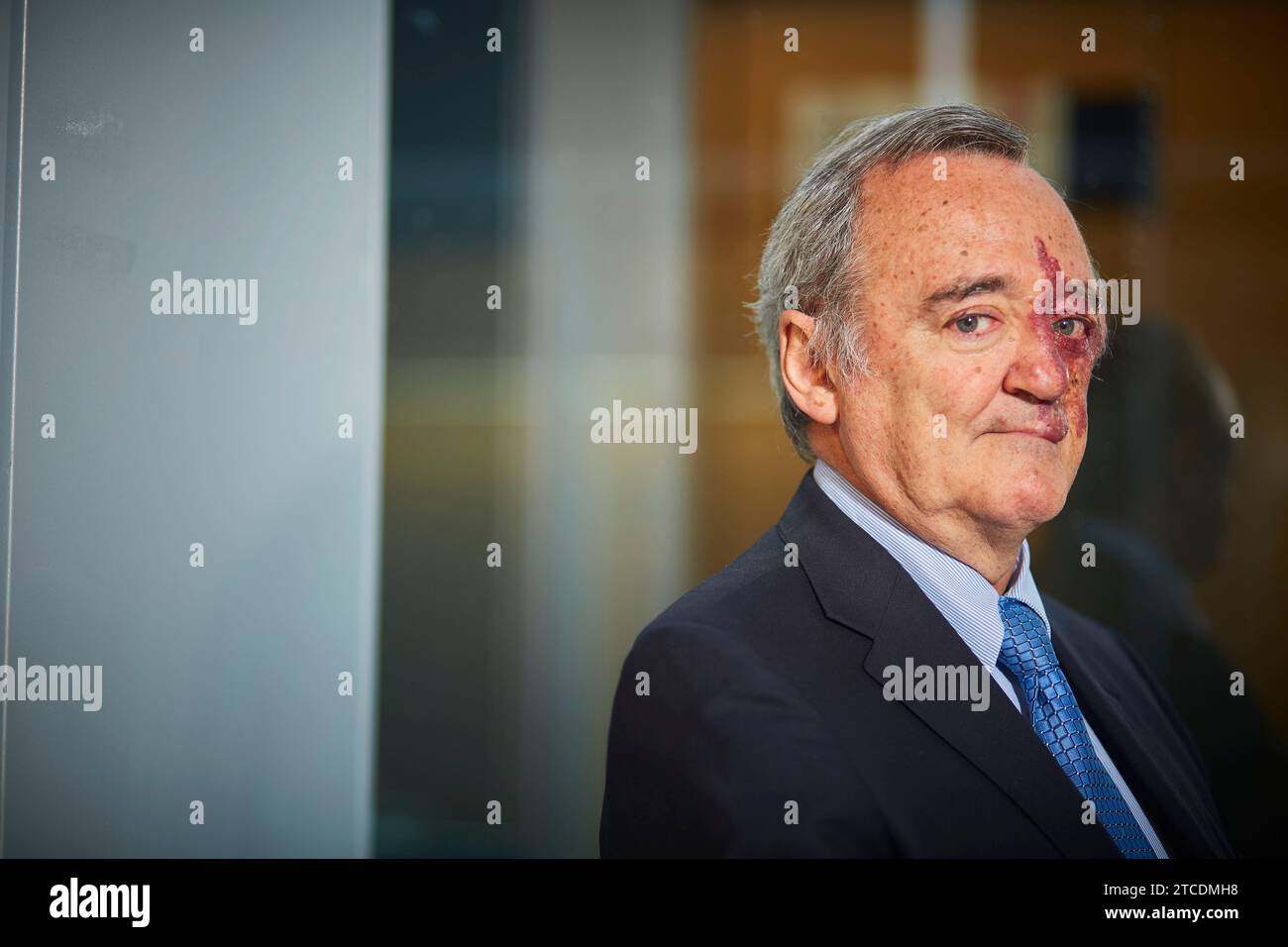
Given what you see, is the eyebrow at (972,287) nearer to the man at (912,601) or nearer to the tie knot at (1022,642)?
the man at (912,601)

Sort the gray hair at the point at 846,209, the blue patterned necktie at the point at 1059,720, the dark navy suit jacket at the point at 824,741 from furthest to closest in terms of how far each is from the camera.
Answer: the gray hair at the point at 846,209
the blue patterned necktie at the point at 1059,720
the dark navy suit jacket at the point at 824,741

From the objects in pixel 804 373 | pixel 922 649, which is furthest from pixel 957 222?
pixel 922 649

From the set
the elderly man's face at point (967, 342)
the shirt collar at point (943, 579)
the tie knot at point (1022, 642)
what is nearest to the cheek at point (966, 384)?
the elderly man's face at point (967, 342)

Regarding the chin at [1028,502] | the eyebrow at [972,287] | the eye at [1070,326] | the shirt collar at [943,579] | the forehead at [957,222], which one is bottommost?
the shirt collar at [943,579]

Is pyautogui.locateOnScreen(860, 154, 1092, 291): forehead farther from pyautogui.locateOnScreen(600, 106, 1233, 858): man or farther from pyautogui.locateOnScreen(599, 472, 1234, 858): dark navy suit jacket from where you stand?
pyautogui.locateOnScreen(599, 472, 1234, 858): dark navy suit jacket

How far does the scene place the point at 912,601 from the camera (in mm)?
1757

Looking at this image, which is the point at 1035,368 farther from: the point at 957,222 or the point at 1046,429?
the point at 957,222

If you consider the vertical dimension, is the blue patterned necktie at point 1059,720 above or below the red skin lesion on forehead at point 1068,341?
below

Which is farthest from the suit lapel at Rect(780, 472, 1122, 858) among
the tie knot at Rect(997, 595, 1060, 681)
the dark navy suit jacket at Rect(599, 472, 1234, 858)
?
the tie knot at Rect(997, 595, 1060, 681)

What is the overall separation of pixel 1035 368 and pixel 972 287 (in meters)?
0.19

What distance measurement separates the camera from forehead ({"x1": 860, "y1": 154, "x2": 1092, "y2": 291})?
1.81 metres

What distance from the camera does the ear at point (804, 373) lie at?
1.92 metres
